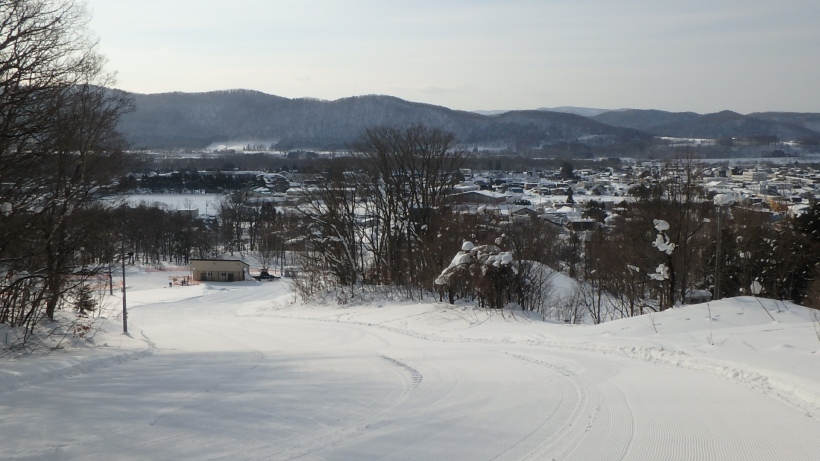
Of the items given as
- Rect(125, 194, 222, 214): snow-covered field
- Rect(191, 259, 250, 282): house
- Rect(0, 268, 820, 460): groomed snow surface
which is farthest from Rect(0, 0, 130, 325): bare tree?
Rect(125, 194, 222, 214): snow-covered field

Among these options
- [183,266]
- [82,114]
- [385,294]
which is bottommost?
[183,266]

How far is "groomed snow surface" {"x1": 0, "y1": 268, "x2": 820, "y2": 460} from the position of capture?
→ 7605 mm

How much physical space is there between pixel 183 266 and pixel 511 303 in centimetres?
7191

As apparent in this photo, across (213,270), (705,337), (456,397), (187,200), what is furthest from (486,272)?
(187,200)

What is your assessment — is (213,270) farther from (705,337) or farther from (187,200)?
(187,200)

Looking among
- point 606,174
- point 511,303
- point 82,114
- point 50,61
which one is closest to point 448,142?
point 511,303

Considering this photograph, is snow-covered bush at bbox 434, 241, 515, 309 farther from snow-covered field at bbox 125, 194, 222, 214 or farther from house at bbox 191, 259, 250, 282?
snow-covered field at bbox 125, 194, 222, 214

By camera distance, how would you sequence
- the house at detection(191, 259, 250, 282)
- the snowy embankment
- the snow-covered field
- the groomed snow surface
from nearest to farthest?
1. the groomed snow surface
2. the snowy embankment
3. the house at detection(191, 259, 250, 282)
4. the snow-covered field

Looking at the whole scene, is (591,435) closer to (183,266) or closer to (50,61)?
(50,61)

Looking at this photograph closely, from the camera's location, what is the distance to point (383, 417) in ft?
29.8

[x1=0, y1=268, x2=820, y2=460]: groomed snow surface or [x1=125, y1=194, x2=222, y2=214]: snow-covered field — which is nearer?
[x1=0, y1=268, x2=820, y2=460]: groomed snow surface

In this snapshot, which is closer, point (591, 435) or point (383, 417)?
point (591, 435)

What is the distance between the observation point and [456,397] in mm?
10461

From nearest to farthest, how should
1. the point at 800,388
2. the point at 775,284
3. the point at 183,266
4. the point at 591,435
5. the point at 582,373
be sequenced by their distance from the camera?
the point at 591,435, the point at 800,388, the point at 582,373, the point at 775,284, the point at 183,266
